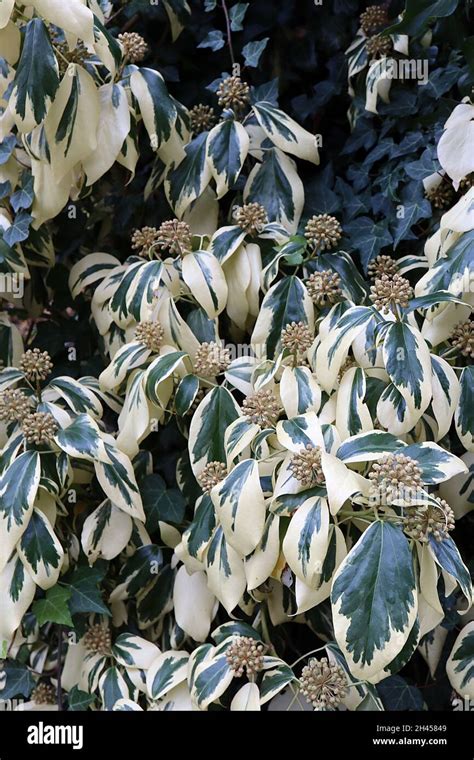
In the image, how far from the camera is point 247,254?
1.29 meters

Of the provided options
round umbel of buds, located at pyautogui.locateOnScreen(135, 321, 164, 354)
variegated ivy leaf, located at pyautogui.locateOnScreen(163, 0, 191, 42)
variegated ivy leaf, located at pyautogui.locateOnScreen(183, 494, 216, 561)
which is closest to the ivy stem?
variegated ivy leaf, located at pyautogui.locateOnScreen(163, 0, 191, 42)

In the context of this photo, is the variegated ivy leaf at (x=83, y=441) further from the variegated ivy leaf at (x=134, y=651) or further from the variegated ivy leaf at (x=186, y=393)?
the variegated ivy leaf at (x=134, y=651)

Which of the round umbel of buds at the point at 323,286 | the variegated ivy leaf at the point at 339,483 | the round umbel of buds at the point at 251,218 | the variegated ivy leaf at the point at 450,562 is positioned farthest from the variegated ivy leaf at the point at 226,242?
the variegated ivy leaf at the point at 450,562

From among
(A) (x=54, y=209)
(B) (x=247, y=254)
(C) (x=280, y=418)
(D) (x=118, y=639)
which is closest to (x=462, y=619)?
(C) (x=280, y=418)

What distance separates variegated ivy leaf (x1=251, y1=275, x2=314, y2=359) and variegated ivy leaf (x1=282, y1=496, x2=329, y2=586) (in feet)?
1.12

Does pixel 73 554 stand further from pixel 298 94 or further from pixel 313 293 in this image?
pixel 298 94

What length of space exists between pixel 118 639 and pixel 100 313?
0.50 m

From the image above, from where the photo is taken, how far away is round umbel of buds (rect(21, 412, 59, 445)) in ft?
3.79

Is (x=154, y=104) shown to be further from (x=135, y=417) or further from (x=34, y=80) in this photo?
(x=135, y=417)

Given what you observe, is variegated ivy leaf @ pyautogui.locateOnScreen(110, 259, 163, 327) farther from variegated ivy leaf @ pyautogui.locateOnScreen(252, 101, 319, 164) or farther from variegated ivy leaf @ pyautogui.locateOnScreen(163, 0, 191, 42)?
variegated ivy leaf @ pyautogui.locateOnScreen(163, 0, 191, 42)

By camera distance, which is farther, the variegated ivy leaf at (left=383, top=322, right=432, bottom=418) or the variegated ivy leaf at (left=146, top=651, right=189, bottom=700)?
the variegated ivy leaf at (left=146, top=651, right=189, bottom=700)

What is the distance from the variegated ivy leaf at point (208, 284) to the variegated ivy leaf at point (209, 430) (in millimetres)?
145

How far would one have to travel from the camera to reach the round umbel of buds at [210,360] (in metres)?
1.17
